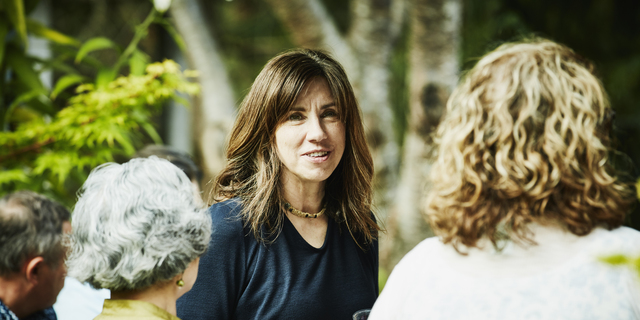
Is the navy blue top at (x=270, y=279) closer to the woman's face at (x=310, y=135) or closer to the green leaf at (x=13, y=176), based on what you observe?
the woman's face at (x=310, y=135)

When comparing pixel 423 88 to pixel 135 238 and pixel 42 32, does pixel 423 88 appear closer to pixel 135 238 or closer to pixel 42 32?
pixel 42 32

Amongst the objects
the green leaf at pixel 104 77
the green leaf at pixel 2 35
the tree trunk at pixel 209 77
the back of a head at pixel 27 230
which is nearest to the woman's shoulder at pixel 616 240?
the back of a head at pixel 27 230

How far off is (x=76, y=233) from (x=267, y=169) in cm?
63

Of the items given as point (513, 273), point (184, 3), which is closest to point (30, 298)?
point (513, 273)

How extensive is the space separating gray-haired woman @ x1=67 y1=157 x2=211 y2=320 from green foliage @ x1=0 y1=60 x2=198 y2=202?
1205mm

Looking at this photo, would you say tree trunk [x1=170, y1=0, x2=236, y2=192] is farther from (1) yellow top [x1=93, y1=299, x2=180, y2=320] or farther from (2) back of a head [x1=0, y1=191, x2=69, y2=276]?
(1) yellow top [x1=93, y1=299, x2=180, y2=320]

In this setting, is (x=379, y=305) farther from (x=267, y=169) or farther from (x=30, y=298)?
(x=30, y=298)

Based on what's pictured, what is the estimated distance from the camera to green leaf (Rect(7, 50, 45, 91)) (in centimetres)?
255

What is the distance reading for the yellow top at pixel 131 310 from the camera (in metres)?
1.11

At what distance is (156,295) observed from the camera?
3.84ft

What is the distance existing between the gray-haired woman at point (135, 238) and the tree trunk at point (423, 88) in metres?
2.34

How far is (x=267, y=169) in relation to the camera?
1.62 m

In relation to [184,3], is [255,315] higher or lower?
lower

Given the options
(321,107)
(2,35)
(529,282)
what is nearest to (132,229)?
(321,107)
